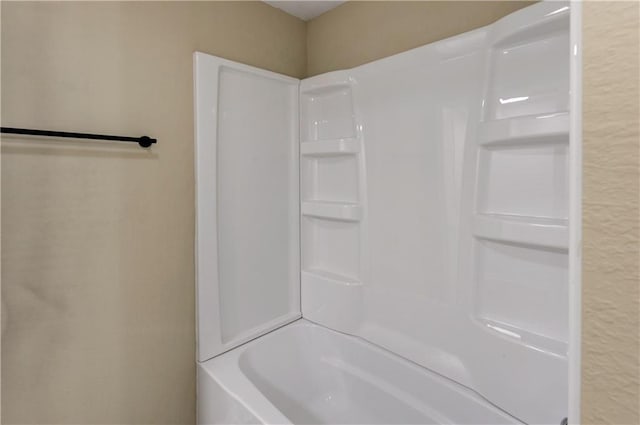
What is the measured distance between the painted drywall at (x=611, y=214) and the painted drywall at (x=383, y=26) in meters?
1.24

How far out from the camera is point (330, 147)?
1.74 m

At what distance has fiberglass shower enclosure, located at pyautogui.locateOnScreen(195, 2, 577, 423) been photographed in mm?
1116

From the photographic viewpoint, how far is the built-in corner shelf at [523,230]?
3.47ft

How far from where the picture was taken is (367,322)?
1662 mm

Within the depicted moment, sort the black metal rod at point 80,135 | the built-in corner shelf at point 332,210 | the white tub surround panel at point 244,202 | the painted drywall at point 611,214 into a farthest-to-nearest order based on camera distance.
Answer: the built-in corner shelf at point 332,210 < the white tub surround panel at point 244,202 < the black metal rod at point 80,135 < the painted drywall at point 611,214

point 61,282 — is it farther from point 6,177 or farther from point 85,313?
point 6,177

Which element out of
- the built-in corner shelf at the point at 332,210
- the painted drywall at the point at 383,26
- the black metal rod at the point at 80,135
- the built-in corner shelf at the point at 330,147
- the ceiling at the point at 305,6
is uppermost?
the ceiling at the point at 305,6

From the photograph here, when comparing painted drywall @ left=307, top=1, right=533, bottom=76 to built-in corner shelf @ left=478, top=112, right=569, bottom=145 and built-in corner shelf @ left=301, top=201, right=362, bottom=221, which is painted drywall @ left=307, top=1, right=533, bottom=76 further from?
built-in corner shelf @ left=301, top=201, right=362, bottom=221

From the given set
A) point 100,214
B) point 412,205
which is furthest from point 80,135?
point 412,205

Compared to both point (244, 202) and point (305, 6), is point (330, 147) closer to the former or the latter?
point (244, 202)

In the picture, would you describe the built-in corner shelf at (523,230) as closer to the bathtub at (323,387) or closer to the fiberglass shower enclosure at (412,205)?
the fiberglass shower enclosure at (412,205)

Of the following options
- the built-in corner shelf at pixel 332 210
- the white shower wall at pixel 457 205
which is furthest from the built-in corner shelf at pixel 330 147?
the built-in corner shelf at pixel 332 210

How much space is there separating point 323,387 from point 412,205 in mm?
1103

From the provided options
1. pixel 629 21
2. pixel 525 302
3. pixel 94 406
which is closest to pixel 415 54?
pixel 525 302
